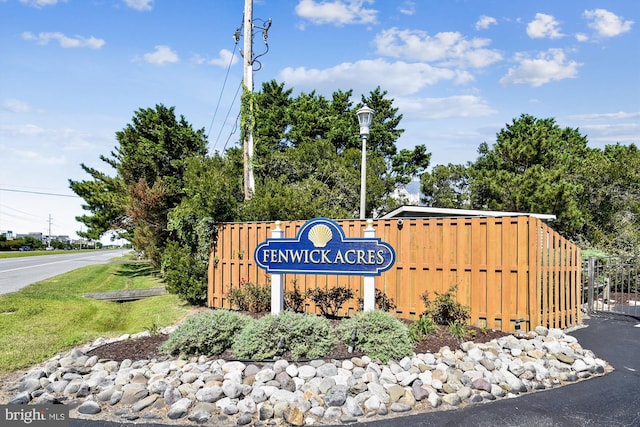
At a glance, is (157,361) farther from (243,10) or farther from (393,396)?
(243,10)

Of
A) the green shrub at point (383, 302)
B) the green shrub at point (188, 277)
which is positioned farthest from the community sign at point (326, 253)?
the green shrub at point (188, 277)

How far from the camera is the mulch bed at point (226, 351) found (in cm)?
521

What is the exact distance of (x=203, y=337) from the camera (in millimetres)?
5152

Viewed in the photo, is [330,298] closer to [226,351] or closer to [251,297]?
[251,297]

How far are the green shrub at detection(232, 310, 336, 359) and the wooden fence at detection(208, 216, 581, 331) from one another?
2272mm

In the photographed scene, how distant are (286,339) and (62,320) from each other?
5.57m

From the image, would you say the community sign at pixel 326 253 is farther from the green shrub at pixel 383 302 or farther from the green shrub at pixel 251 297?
the green shrub at pixel 251 297

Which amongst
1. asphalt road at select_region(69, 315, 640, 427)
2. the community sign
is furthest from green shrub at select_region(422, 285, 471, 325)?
asphalt road at select_region(69, 315, 640, 427)

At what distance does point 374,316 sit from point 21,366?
468cm

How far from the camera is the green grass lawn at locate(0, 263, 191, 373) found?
6.23 metres

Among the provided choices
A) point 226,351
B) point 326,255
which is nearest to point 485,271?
point 326,255

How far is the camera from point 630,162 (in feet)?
56.1

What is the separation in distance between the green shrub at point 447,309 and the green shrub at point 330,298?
63.4 inches

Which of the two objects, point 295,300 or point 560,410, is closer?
point 560,410
